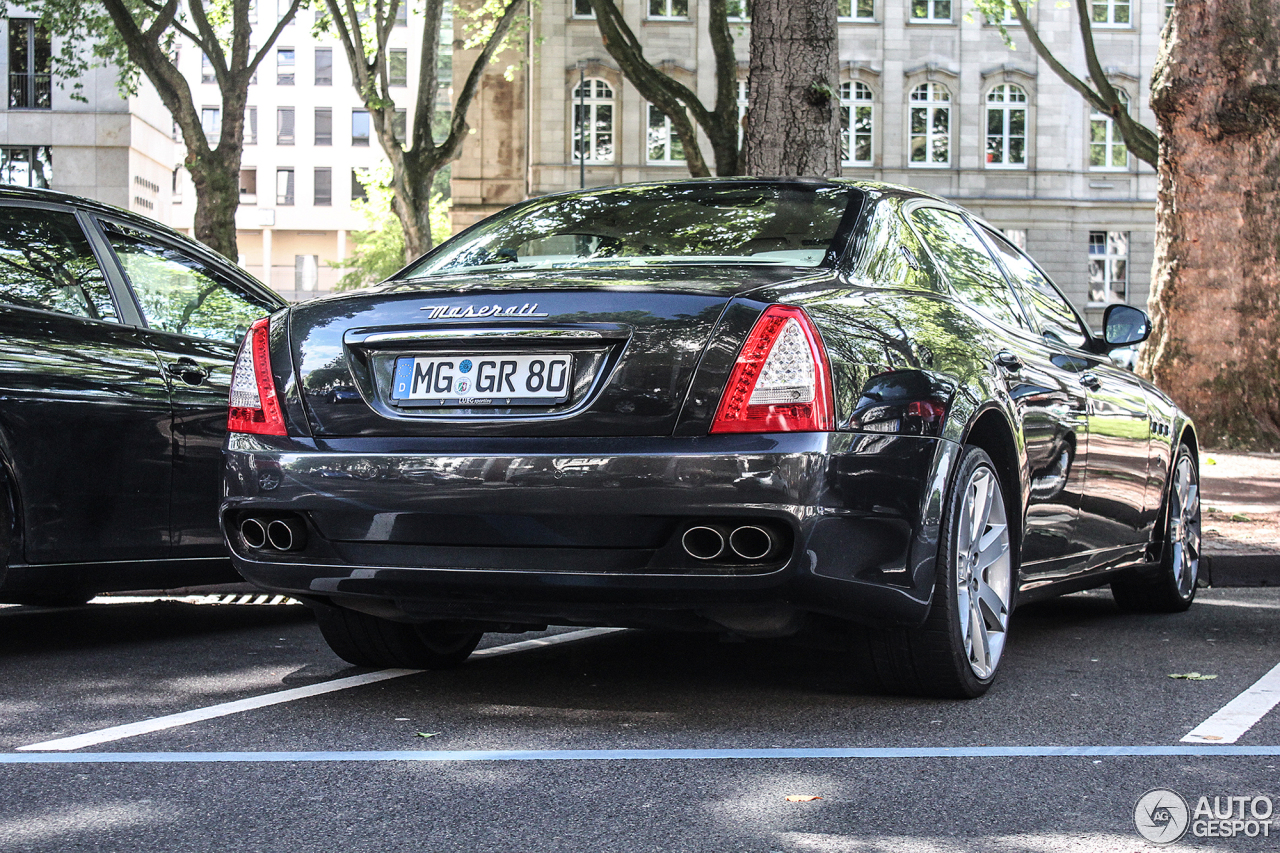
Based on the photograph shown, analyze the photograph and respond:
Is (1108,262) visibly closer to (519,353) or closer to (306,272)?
(306,272)

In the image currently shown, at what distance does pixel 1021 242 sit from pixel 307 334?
45.5 m

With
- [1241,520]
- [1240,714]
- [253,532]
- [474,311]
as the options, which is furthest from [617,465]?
[1241,520]

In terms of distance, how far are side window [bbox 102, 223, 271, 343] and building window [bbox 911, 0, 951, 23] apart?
4396cm

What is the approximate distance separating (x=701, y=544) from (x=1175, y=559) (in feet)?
11.5

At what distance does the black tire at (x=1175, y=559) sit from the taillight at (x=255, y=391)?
3626mm

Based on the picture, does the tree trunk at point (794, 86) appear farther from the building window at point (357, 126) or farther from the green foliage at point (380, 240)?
the building window at point (357, 126)

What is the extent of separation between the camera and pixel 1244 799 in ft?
11.3

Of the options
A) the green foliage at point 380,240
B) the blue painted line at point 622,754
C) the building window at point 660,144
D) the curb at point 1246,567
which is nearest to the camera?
the blue painted line at point 622,754

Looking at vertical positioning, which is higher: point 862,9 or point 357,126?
point 357,126

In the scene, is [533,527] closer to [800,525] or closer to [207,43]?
[800,525]

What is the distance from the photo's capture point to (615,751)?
12.9ft

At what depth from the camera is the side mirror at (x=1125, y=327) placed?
20.0 feet

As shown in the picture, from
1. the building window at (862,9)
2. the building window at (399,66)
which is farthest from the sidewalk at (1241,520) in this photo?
the building window at (399,66)

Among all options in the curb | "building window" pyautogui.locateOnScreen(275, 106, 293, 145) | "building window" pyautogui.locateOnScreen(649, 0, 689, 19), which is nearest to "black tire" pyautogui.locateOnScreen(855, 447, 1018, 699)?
the curb
